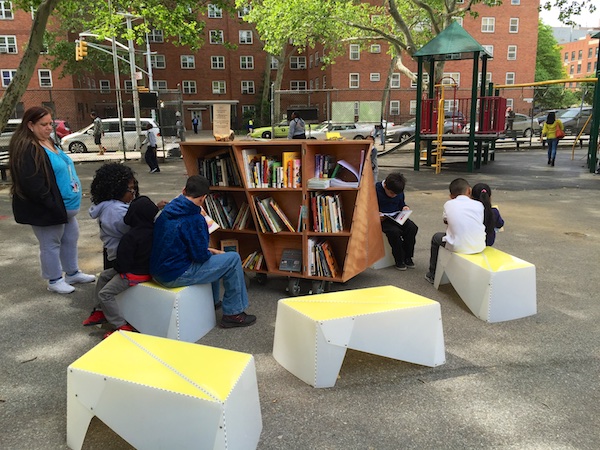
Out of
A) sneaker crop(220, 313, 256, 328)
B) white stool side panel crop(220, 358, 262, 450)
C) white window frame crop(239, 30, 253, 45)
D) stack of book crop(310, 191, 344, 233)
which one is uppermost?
white window frame crop(239, 30, 253, 45)

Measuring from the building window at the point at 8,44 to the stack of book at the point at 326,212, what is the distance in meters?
42.6

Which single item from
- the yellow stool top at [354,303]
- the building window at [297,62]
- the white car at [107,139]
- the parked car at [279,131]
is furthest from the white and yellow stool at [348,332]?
the building window at [297,62]

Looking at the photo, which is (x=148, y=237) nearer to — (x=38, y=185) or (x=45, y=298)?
(x=38, y=185)

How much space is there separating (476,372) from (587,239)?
15.5ft

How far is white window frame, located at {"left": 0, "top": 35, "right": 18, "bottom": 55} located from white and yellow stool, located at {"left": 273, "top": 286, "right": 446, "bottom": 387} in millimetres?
43713

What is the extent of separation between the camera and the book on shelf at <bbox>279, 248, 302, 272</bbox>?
5.07 meters

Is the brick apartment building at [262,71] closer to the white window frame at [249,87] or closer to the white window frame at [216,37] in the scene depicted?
the white window frame at [249,87]

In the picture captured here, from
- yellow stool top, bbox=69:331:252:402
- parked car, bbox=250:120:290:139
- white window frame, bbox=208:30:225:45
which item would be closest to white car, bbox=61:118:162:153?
white window frame, bbox=208:30:225:45

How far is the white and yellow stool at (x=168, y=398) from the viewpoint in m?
2.43

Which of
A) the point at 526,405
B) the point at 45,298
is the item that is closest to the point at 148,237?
the point at 45,298

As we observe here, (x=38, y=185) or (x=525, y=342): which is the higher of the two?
(x=38, y=185)

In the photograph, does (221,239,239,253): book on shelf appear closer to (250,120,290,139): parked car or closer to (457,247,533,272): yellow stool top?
(457,247,533,272): yellow stool top

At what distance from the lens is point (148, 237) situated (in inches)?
159

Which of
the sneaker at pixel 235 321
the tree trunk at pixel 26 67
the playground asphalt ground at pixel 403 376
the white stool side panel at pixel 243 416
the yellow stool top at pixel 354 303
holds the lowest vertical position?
the playground asphalt ground at pixel 403 376
